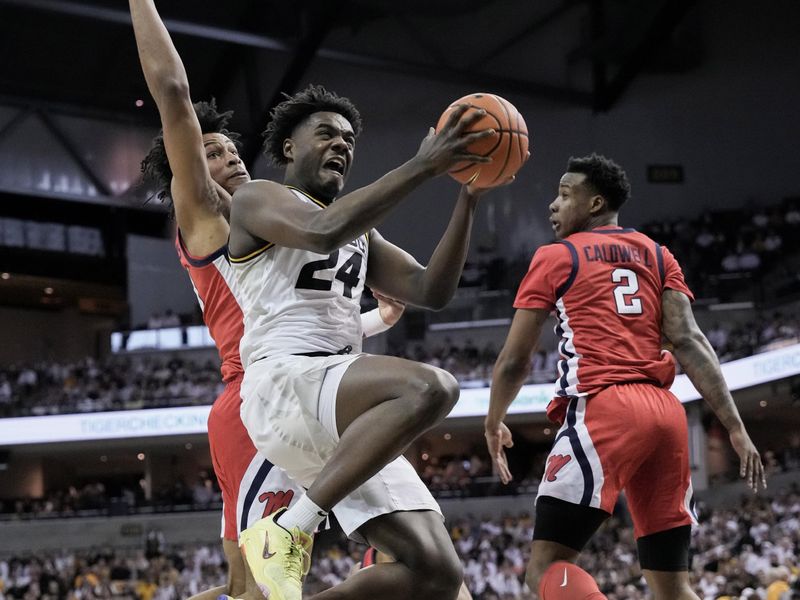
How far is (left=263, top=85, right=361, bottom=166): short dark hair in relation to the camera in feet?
14.5

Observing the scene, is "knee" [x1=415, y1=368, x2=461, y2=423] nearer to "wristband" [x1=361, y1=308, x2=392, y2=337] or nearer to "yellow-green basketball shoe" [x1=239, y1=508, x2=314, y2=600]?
"yellow-green basketball shoe" [x1=239, y1=508, x2=314, y2=600]

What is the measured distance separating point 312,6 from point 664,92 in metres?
10.1

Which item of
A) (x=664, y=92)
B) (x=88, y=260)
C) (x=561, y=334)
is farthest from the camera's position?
Result: (x=88, y=260)

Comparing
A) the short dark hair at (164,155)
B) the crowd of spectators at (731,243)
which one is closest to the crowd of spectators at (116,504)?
the crowd of spectators at (731,243)

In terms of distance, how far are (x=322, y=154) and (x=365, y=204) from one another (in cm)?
74

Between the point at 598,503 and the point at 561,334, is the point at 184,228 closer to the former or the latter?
the point at 561,334

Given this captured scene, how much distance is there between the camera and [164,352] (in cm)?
3294

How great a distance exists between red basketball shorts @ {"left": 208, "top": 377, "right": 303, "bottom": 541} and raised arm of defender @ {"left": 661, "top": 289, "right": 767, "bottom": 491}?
184 centimetres

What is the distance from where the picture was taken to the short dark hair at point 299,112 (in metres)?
A: 4.42

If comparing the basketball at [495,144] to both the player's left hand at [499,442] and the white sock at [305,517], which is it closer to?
the white sock at [305,517]

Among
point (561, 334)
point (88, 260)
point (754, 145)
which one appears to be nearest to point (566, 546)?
point (561, 334)

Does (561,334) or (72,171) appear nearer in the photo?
(561,334)

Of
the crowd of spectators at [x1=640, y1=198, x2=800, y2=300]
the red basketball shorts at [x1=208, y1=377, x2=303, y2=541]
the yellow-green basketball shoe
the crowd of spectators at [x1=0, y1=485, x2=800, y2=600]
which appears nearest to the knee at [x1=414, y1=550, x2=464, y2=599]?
the yellow-green basketball shoe

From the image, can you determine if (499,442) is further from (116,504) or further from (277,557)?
(116,504)
